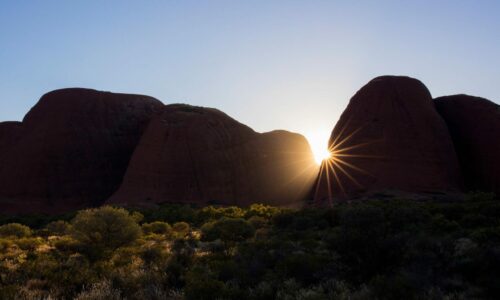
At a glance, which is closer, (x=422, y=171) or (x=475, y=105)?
(x=422, y=171)

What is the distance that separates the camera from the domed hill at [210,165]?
46.1 m

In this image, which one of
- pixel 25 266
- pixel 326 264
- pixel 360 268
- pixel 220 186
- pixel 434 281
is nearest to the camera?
pixel 434 281

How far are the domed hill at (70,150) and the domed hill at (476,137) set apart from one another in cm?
3434

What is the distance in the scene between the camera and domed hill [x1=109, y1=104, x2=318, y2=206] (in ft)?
151

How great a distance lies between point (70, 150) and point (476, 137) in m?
40.8

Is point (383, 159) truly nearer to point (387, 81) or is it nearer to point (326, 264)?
point (387, 81)

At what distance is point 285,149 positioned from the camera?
52656 mm

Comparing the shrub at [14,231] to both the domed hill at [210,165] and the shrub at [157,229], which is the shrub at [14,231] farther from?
the domed hill at [210,165]

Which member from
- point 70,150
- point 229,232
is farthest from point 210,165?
point 229,232

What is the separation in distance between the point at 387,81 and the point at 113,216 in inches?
1363

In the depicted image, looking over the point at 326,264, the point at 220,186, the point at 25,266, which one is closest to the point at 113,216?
the point at 25,266

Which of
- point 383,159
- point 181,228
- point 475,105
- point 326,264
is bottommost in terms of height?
point 181,228

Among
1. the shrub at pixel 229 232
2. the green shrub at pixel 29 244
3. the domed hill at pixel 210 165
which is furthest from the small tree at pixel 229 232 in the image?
the domed hill at pixel 210 165

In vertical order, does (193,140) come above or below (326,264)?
above
